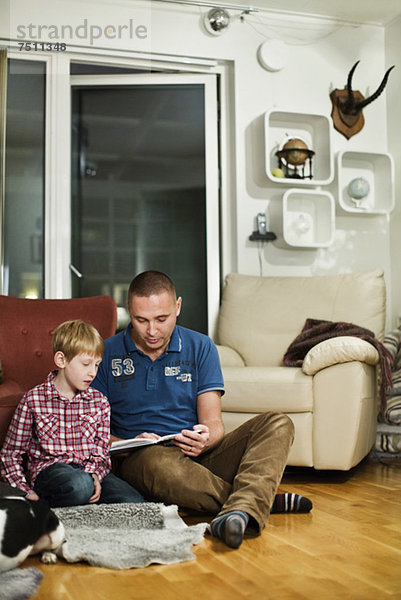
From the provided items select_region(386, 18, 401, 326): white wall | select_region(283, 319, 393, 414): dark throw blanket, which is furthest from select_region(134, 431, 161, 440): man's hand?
select_region(386, 18, 401, 326): white wall

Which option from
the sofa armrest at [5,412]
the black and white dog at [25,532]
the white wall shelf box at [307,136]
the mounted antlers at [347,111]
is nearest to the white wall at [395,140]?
the mounted antlers at [347,111]

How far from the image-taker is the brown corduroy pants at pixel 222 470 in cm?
196

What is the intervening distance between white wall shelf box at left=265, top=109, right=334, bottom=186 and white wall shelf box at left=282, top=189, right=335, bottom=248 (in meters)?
0.12

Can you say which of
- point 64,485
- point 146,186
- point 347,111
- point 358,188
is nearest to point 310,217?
point 358,188

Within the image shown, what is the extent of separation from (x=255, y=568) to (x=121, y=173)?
126 inches

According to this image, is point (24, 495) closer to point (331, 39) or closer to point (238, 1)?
point (238, 1)

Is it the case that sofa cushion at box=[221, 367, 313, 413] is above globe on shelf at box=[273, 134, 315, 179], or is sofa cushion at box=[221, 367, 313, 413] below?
below

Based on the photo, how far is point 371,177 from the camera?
4727mm

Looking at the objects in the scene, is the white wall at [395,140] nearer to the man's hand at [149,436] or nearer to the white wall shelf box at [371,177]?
the white wall shelf box at [371,177]

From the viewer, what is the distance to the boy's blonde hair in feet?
6.98

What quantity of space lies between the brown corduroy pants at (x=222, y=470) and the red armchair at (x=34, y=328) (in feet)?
2.41

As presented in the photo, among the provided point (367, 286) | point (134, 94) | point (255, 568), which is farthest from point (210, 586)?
point (134, 94)

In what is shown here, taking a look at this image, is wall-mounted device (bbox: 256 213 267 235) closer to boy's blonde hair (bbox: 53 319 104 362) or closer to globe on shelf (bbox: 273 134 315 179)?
globe on shelf (bbox: 273 134 315 179)

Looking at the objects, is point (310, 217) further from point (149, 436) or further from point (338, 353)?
point (149, 436)
